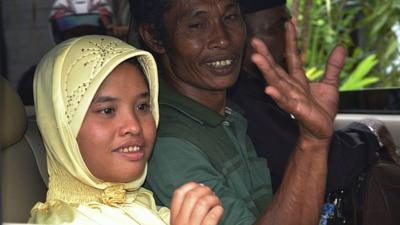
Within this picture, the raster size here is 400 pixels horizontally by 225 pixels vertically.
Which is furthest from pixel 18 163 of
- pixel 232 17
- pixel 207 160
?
pixel 232 17

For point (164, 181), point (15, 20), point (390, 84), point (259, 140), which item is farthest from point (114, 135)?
point (390, 84)

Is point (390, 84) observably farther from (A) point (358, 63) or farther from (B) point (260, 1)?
(B) point (260, 1)

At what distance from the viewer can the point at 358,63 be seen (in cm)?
604

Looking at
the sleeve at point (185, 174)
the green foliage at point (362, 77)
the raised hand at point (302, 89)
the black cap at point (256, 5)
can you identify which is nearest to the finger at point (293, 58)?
the raised hand at point (302, 89)

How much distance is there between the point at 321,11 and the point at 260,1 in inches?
121

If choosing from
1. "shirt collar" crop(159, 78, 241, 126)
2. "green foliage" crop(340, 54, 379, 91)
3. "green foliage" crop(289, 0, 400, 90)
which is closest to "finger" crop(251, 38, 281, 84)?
"shirt collar" crop(159, 78, 241, 126)

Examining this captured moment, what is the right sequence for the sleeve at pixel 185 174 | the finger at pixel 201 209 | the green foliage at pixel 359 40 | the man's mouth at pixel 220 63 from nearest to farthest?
1. the finger at pixel 201 209
2. the sleeve at pixel 185 174
3. the man's mouth at pixel 220 63
4. the green foliage at pixel 359 40

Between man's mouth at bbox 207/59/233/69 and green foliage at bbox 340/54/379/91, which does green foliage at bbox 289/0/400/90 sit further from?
man's mouth at bbox 207/59/233/69

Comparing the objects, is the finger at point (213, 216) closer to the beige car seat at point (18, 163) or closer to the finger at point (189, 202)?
the finger at point (189, 202)

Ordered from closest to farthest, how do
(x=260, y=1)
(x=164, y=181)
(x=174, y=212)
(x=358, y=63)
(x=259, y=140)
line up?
1. (x=174, y=212)
2. (x=164, y=181)
3. (x=259, y=140)
4. (x=260, y=1)
5. (x=358, y=63)

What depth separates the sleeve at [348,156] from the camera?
9.73 ft

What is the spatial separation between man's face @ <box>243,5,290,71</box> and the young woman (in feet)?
3.87

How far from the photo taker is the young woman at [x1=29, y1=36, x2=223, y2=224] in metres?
2.16

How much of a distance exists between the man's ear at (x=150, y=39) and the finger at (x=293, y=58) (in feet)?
1.80
